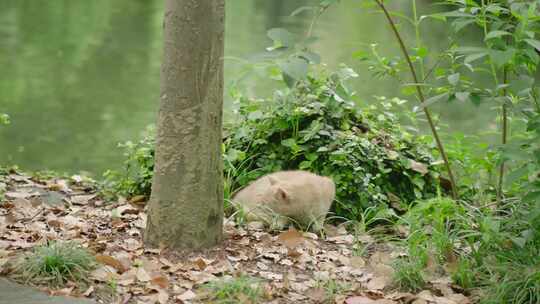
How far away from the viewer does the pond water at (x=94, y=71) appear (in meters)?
12.1

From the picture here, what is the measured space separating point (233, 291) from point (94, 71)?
43.4 ft

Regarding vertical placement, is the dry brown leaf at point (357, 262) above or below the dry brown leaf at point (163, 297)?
below

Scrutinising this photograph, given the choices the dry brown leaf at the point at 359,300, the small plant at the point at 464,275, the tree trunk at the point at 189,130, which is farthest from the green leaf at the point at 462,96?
the tree trunk at the point at 189,130

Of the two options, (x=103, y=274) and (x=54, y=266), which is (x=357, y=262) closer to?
(x=103, y=274)

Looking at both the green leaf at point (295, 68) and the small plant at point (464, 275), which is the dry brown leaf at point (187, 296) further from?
the green leaf at point (295, 68)

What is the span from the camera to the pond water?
12.1m

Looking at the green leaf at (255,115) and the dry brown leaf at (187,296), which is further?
the green leaf at (255,115)

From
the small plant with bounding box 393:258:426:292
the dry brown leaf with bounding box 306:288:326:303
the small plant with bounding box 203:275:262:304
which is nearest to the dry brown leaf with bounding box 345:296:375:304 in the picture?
the dry brown leaf with bounding box 306:288:326:303

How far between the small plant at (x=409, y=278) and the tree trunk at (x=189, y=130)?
1.08 metres

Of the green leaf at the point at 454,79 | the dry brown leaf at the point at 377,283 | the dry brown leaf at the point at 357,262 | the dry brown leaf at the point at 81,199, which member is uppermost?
the green leaf at the point at 454,79

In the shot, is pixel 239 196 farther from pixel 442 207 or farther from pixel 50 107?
pixel 50 107

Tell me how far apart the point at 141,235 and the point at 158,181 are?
456 mm

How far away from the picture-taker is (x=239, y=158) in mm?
6195

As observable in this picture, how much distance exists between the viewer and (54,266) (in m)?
4.14
